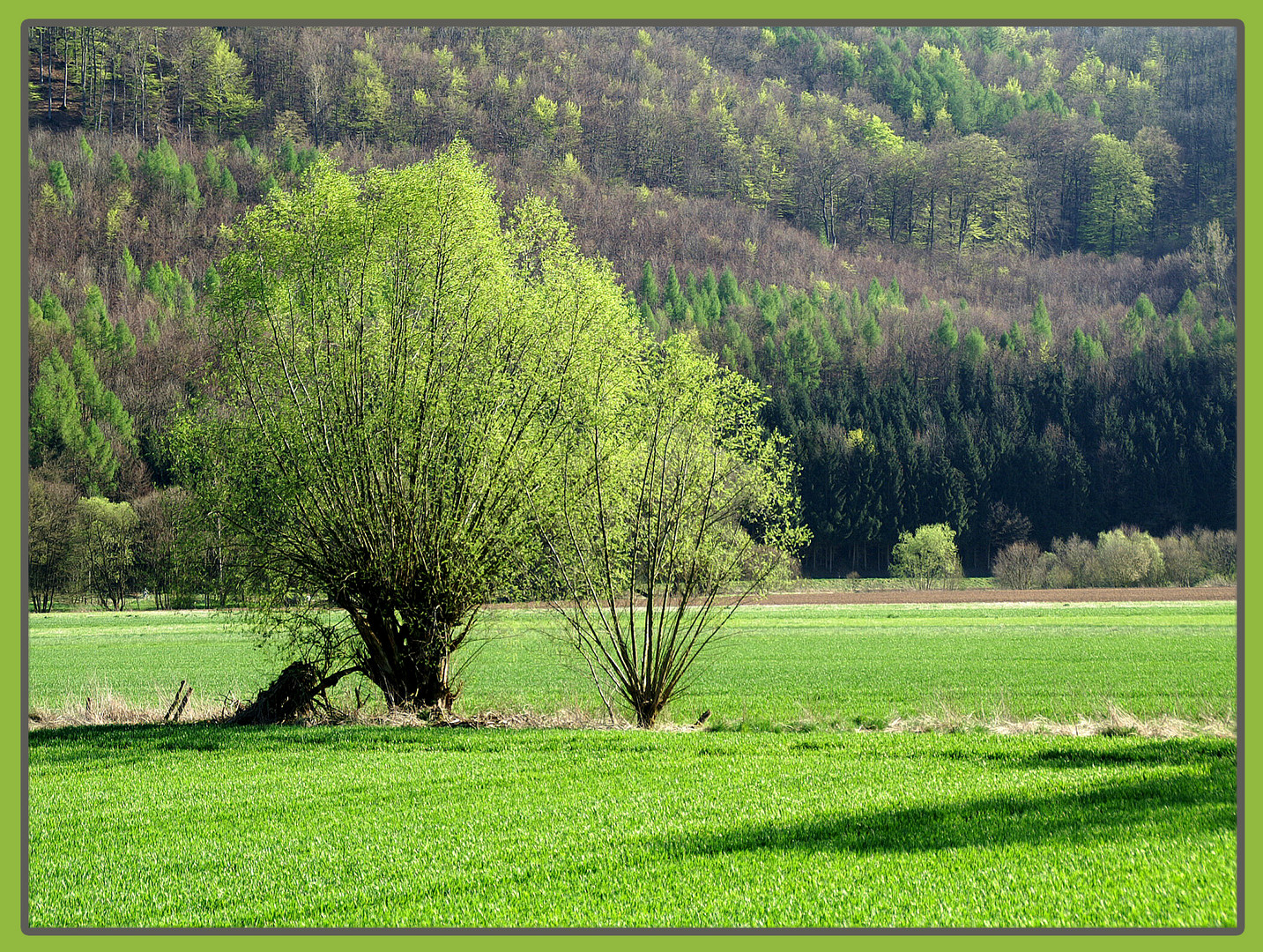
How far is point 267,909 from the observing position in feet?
21.5

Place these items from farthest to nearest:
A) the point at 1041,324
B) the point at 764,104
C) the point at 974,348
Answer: the point at 974,348
the point at 1041,324
the point at 764,104

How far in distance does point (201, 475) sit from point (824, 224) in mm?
19537

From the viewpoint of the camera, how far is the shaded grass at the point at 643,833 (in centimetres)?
614

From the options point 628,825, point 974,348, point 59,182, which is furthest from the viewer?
point 974,348

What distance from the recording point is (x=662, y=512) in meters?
16.2

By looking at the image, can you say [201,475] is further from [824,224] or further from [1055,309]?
[1055,309]

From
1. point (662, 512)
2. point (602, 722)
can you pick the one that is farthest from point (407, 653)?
point (662, 512)

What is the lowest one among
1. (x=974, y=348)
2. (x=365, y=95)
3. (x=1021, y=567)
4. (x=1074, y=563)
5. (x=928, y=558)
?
(x=1021, y=567)

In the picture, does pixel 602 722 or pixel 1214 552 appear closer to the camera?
pixel 602 722

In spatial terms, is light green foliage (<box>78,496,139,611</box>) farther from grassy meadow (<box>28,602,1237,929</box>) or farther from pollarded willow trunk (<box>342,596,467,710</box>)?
pollarded willow trunk (<box>342,596,467,710</box>)

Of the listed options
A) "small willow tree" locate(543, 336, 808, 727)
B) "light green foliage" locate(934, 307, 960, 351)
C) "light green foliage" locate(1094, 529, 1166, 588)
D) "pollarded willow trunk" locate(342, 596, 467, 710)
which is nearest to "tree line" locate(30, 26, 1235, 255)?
"small willow tree" locate(543, 336, 808, 727)

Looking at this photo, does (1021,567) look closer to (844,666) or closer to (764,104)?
(844,666)

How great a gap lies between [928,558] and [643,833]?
238ft

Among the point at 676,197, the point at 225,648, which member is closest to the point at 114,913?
the point at 676,197
